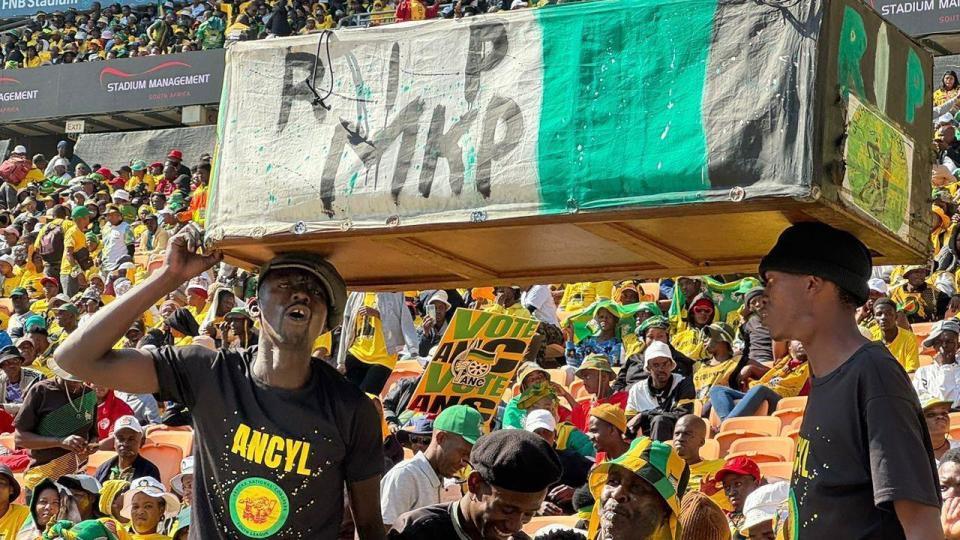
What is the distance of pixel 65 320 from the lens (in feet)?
45.2

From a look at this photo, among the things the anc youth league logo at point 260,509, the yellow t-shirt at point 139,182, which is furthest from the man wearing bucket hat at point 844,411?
the yellow t-shirt at point 139,182

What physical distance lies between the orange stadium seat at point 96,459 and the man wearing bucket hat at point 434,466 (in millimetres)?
3789

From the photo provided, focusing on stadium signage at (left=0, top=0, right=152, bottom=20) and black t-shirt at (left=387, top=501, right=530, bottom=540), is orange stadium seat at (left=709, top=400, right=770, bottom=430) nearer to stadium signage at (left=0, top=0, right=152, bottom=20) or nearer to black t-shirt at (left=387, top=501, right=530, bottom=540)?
black t-shirt at (left=387, top=501, right=530, bottom=540)

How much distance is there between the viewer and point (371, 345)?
10977 mm

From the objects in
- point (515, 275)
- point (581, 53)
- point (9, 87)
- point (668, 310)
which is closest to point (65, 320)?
point (668, 310)

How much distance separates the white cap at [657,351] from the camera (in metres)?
9.02

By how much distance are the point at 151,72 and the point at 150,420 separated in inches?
572

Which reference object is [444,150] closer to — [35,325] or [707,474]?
[707,474]

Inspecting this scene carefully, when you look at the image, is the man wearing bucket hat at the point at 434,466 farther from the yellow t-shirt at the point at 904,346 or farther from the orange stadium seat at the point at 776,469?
the yellow t-shirt at the point at 904,346

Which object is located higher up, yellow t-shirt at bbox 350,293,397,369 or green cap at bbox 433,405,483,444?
yellow t-shirt at bbox 350,293,397,369

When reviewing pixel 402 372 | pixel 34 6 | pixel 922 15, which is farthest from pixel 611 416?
pixel 34 6

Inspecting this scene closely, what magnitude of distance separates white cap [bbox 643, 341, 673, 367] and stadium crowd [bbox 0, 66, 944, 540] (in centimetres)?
2

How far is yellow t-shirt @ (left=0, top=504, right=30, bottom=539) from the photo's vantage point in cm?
810

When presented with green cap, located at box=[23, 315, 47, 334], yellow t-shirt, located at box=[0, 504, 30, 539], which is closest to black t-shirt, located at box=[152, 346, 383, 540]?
Answer: yellow t-shirt, located at box=[0, 504, 30, 539]
